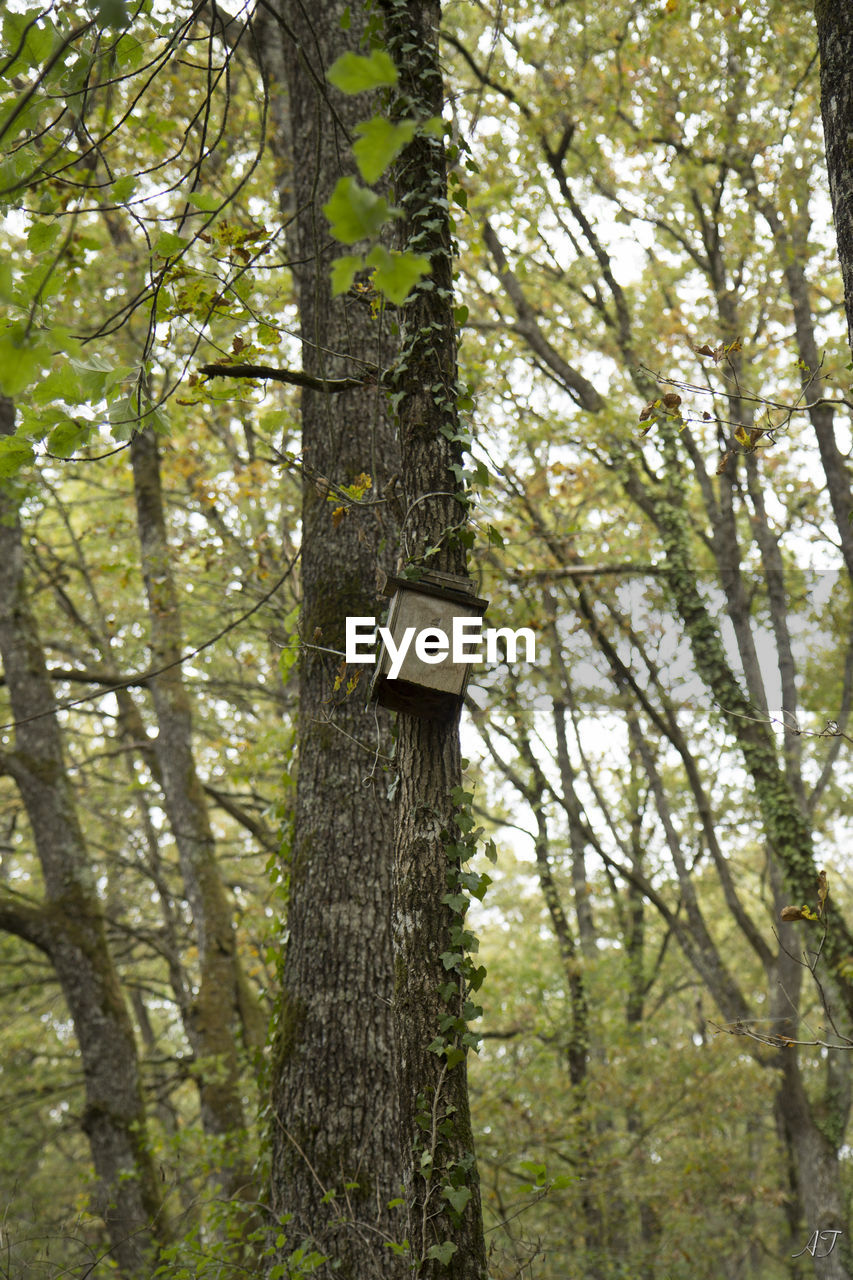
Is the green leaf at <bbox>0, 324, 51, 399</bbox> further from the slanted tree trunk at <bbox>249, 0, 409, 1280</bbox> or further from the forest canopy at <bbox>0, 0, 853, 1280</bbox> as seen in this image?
the slanted tree trunk at <bbox>249, 0, 409, 1280</bbox>

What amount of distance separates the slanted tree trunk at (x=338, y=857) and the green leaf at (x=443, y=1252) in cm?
50

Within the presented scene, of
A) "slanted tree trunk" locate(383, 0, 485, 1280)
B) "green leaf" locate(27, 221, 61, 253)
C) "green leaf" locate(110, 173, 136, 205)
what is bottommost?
"slanted tree trunk" locate(383, 0, 485, 1280)

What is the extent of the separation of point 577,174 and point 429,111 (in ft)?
24.2

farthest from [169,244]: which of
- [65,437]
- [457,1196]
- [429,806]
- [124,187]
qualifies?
[457,1196]

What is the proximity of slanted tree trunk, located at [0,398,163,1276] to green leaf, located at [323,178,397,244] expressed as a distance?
16.6ft

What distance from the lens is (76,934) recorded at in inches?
231

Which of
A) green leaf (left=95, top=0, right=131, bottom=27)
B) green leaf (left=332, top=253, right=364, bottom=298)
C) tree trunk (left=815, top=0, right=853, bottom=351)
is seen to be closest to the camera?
green leaf (left=332, top=253, right=364, bottom=298)

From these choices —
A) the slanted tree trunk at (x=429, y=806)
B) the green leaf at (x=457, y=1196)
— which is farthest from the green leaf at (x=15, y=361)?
the green leaf at (x=457, y=1196)

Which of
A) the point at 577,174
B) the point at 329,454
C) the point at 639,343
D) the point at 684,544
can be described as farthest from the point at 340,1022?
the point at 577,174

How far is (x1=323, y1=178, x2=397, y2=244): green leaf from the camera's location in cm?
124

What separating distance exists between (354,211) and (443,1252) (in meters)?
2.04

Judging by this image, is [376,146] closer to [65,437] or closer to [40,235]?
[65,437]

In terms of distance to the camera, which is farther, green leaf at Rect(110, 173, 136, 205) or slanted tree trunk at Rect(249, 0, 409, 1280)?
slanted tree trunk at Rect(249, 0, 409, 1280)

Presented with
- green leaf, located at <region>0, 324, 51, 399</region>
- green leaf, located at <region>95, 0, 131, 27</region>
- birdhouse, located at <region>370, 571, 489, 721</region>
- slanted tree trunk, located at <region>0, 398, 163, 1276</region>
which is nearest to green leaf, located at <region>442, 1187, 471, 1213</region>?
birdhouse, located at <region>370, 571, 489, 721</region>
